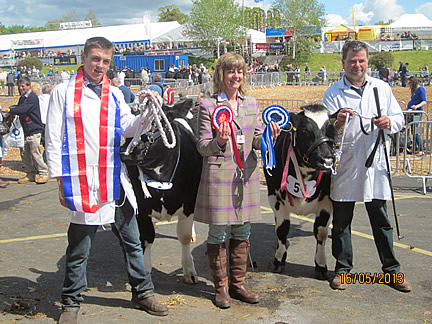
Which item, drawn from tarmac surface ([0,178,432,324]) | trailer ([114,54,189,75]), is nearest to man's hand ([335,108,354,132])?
tarmac surface ([0,178,432,324])

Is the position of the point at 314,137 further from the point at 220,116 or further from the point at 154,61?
the point at 154,61

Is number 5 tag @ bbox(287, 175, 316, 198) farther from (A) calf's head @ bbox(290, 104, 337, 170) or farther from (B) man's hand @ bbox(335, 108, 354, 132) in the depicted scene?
(B) man's hand @ bbox(335, 108, 354, 132)

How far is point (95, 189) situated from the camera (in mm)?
3924

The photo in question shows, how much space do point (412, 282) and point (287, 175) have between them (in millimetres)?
1724

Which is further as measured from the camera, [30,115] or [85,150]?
[30,115]

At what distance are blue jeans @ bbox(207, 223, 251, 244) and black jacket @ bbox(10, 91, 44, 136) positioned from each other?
7345 millimetres

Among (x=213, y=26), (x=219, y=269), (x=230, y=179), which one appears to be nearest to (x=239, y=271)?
(x=219, y=269)

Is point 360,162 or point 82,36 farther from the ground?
point 82,36

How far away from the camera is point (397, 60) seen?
51312 millimetres

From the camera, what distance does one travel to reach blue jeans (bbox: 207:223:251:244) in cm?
443

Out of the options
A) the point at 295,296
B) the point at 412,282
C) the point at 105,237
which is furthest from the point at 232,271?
the point at 105,237

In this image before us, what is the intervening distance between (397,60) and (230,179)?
52.2 m

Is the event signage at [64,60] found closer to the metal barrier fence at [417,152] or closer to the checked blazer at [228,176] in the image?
the metal barrier fence at [417,152]

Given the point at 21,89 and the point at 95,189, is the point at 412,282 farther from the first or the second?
the point at 21,89
